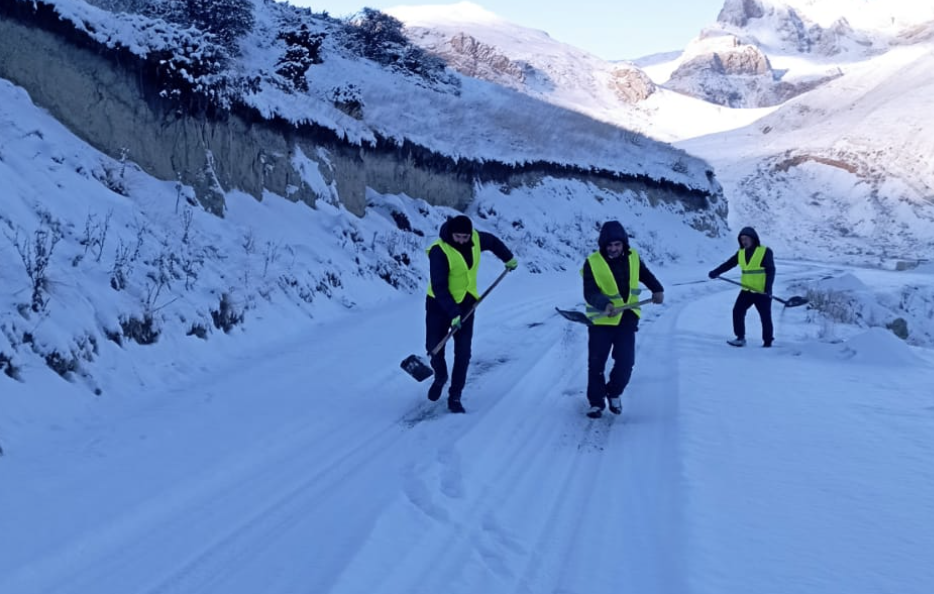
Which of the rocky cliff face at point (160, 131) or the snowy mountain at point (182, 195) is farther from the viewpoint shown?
the rocky cliff face at point (160, 131)

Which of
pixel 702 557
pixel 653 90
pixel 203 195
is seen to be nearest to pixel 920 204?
pixel 203 195

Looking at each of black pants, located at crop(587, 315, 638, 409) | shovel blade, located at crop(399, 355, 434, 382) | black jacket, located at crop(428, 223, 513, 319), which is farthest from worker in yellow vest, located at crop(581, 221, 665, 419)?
shovel blade, located at crop(399, 355, 434, 382)

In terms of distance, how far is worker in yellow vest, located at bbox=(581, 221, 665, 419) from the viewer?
6008 mm

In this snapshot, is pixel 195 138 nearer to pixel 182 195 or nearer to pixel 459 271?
pixel 182 195

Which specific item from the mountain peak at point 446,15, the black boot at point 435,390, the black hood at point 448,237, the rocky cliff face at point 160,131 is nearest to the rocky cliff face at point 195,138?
the rocky cliff face at point 160,131

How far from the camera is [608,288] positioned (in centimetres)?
603

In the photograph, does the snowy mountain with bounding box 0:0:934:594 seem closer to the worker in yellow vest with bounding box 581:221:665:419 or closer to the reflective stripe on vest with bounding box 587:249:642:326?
the worker in yellow vest with bounding box 581:221:665:419

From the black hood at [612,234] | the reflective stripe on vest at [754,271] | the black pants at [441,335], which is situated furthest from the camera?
the reflective stripe on vest at [754,271]

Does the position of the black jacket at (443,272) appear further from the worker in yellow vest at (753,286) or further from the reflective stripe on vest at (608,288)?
the worker in yellow vest at (753,286)

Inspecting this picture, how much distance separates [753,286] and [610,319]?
470cm

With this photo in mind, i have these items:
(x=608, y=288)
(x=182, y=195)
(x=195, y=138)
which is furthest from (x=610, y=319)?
(x=195, y=138)

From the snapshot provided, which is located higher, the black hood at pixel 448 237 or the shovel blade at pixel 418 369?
the black hood at pixel 448 237

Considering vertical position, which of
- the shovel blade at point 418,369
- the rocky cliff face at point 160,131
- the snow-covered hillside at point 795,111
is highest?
the snow-covered hillside at point 795,111

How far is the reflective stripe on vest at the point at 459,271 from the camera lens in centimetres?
616
